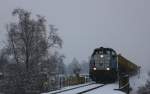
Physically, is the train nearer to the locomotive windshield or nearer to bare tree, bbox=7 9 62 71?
the locomotive windshield

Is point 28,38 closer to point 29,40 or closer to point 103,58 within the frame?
point 29,40

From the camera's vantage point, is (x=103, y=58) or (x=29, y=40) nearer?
(x=103, y=58)

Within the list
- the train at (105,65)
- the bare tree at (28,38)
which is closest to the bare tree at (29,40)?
the bare tree at (28,38)

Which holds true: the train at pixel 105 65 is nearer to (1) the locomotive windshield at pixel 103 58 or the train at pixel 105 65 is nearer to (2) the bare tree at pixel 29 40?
(1) the locomotive windshield at pixel 103 58

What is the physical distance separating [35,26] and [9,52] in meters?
5.72

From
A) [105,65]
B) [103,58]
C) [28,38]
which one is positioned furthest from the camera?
[28,38]

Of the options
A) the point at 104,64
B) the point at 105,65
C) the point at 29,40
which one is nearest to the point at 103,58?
the point at 104,64

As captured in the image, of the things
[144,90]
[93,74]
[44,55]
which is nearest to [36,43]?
[44,55]

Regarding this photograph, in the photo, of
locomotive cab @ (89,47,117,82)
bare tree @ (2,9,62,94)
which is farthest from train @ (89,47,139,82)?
bare tree @ (2,9,62,94)

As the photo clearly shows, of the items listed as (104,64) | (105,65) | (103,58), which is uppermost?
(103,58)

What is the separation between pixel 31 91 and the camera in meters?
37.1

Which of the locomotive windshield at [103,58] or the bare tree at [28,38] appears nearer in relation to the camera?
the locomotive windshield at [103,58]

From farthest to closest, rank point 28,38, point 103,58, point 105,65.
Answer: point 28,38 < point 105,65 < point 103,58

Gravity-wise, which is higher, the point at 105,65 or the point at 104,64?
the point at 104,64
